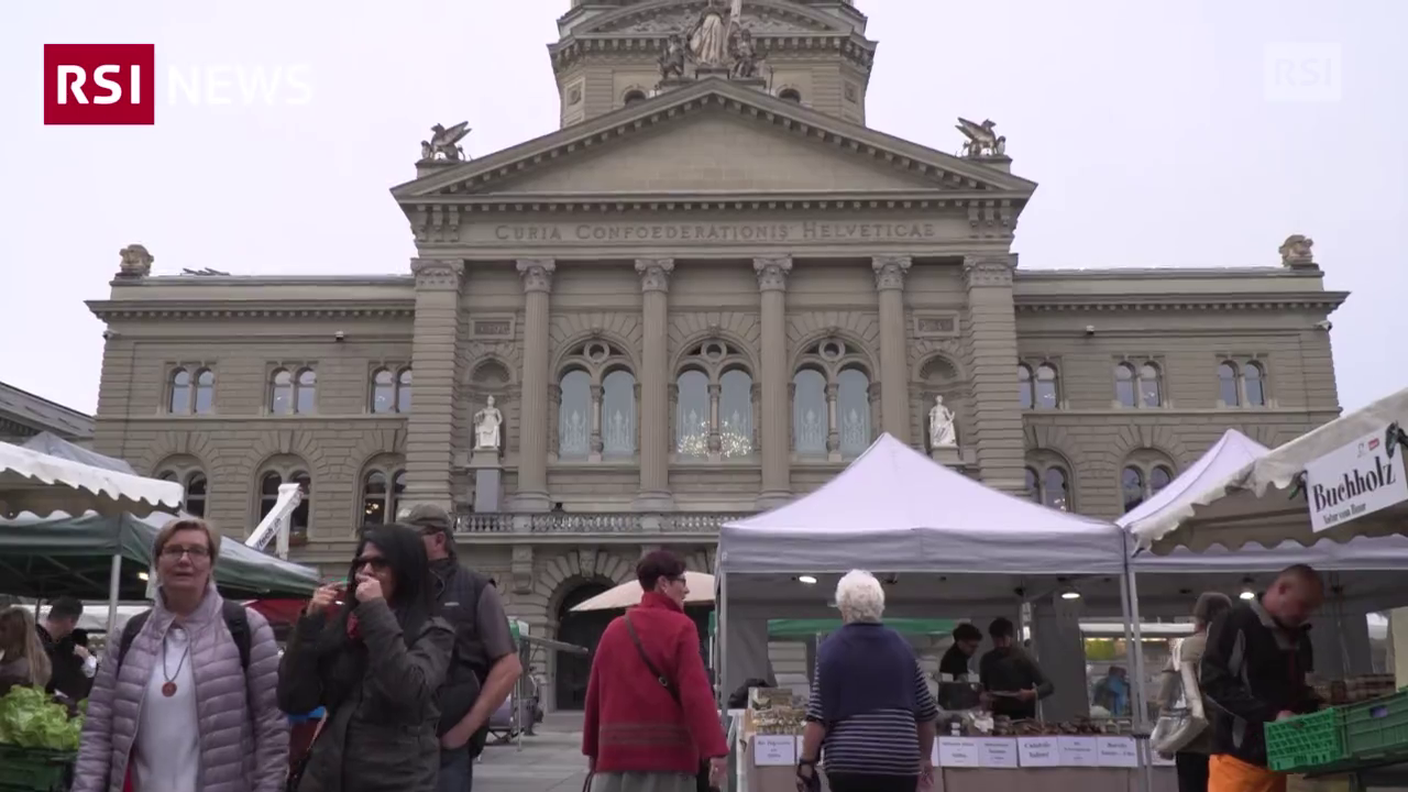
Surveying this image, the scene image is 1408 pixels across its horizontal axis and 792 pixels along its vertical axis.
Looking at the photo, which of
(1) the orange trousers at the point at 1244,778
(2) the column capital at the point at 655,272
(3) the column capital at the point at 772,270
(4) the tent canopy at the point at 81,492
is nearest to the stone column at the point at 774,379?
(3) the column capital at the point at 772,270

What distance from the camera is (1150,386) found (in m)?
42.6

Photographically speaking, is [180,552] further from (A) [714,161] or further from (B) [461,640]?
(A) [714,161]

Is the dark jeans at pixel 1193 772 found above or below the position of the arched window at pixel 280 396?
below

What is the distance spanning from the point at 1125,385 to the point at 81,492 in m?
38.3

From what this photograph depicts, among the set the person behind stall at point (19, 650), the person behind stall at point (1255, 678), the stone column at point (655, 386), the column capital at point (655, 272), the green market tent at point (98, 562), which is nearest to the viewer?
the person behind stall at point (1255, 678)

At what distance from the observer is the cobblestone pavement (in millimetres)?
17617

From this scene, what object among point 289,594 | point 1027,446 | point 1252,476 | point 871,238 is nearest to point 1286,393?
point 1027,446

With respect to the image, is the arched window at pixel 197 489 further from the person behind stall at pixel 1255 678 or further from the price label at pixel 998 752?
the person behind stall at pixel 1255 678

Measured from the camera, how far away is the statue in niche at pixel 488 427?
121 feet

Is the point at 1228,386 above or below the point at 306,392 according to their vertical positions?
below

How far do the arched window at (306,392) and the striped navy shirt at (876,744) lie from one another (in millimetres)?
38775

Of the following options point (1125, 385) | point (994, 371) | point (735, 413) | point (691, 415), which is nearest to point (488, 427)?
point (691, 415)

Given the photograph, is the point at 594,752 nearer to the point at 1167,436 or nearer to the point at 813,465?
the point at 813,465

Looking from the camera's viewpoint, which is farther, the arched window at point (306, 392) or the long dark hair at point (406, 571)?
the arched window at point (306, 392)
